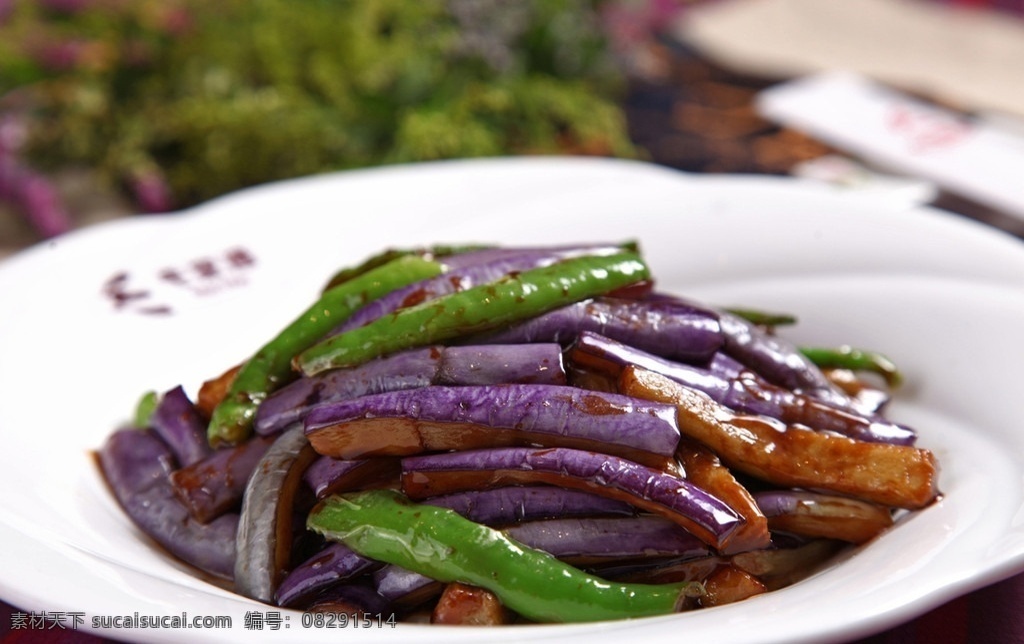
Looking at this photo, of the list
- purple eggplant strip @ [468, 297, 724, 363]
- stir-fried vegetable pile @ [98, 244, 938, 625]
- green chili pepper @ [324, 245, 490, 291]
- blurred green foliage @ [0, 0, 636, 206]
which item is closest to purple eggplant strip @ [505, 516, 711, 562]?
stir-fried vegetable pile @ [98, 244, 938, 625]

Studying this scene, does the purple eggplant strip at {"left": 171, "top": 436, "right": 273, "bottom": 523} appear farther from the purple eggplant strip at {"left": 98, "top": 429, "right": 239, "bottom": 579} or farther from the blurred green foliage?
the blurred green foliage

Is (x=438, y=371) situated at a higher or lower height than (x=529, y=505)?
higher

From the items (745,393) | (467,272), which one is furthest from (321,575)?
(745,393)

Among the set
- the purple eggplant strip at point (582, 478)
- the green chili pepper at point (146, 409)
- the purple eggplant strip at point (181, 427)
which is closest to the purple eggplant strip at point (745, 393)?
the purple eggplant strip at point (582, 478)

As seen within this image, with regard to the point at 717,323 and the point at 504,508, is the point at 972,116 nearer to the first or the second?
the point at 717,323

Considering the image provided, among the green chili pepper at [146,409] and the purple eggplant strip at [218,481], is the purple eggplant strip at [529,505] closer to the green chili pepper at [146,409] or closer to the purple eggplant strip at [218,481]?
the purple eggplant strip at [218,481]

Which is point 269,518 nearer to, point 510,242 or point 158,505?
point 158,505
